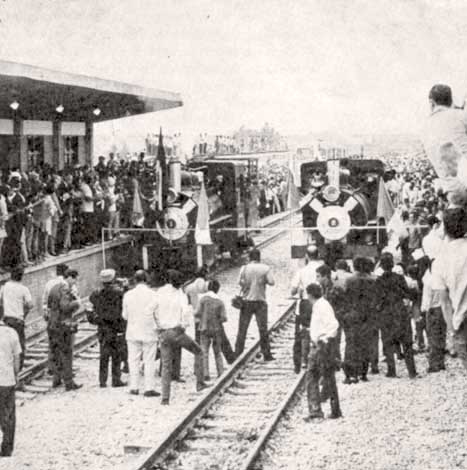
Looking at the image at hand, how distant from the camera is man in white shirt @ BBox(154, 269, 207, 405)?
1046 cm

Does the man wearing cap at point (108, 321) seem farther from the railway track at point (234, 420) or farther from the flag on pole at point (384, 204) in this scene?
the flag on pole at point (384, 204)

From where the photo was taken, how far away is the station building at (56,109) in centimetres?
1683

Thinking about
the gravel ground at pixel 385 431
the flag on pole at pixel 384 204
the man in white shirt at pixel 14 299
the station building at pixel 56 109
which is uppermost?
the station building at pixel 56 109

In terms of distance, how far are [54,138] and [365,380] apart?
14486mm

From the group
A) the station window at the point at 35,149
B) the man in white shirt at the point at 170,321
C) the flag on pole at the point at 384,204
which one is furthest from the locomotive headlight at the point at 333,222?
the man in white shirt at the point at 170,321

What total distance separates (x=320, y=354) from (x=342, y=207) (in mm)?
9661

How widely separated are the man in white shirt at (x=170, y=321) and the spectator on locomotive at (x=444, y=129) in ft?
19.4

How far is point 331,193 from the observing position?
1906cm

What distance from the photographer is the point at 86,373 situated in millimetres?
12414

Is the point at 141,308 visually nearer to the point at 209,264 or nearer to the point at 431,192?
the point at 209,264

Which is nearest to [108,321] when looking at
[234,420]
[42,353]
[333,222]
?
[234,420]

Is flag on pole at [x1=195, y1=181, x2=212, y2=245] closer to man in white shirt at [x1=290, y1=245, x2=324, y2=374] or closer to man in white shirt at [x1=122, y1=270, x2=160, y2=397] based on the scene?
man in white shirt at [x1=290, y1=245, x2=324, y2=374]

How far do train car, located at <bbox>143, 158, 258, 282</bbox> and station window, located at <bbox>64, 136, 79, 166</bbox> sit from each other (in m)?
3.69

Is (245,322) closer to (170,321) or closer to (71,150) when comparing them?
(170,321)
